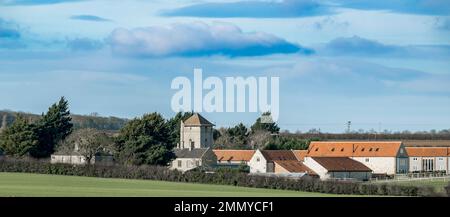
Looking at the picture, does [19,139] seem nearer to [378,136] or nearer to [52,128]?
[52,128]

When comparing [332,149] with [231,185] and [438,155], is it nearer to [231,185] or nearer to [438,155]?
[438,155]

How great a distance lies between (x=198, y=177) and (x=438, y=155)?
5476 cm

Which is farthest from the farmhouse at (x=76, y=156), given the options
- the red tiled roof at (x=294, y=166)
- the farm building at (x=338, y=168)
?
the farm building at (x=338, y=168)

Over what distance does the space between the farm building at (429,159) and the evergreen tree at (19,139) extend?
42.5 m

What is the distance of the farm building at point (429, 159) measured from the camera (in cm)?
10750

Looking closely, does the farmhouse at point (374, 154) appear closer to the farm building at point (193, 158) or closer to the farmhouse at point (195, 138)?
the farm building at point (193, 158)

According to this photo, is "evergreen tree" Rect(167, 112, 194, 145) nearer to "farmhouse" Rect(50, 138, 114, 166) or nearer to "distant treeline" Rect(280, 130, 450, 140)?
"farmhouse" Rect(50, 138, 114, 166)

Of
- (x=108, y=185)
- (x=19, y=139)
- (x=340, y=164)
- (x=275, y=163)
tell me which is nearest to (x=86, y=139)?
(x=19, y=139)

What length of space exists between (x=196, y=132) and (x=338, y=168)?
2322 centimetres

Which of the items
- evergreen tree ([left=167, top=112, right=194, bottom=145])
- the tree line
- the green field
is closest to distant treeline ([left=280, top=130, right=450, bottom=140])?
evergreen tree ([left=167, top=112, right=194, bottom=145])

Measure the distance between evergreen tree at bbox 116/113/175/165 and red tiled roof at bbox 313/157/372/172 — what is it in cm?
1510

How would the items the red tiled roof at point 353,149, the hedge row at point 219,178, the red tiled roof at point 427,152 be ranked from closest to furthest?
the hedge row at point 219,178 < the red tiled roof at point 353,149 < the red tiled roof at point 427,152
